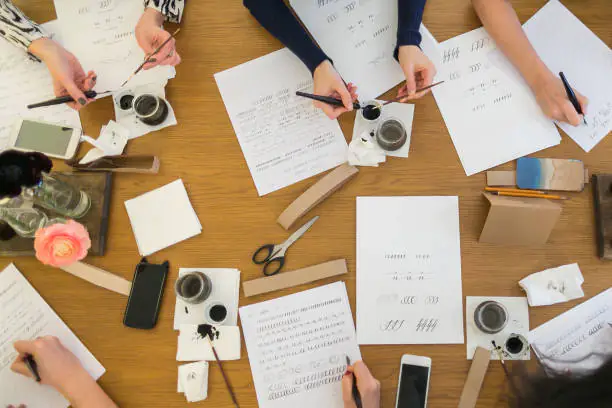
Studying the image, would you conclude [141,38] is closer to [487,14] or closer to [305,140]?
[305,140]

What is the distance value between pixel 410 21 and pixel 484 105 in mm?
242

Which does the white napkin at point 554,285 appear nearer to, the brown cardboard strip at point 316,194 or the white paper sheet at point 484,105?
the white paper sheet at point 484,105

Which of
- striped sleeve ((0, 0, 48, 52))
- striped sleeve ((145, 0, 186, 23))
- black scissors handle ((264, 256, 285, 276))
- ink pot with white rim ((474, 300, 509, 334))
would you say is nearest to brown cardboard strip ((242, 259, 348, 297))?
black scissors handle ((264, 256, 285, 276))

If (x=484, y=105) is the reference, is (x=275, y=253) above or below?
below

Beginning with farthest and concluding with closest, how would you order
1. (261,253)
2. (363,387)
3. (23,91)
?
(23,91) → (261,253) → (363,387)

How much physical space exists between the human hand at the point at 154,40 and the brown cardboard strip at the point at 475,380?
902mm

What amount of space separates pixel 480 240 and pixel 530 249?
0.34 ft

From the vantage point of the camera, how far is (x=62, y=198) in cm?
99

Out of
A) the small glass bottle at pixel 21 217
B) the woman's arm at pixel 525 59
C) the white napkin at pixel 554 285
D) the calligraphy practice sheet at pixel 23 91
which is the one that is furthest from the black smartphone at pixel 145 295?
the woman's arm at pixel 525 59

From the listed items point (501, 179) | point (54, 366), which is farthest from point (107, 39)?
point (501, 179)

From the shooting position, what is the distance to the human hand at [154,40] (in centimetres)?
105

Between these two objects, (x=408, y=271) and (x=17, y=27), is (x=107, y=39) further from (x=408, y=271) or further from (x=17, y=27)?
(x=408, y=271)

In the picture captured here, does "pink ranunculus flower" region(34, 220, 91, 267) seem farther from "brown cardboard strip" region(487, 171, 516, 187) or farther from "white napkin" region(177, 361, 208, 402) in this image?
"brown cardboard strip" region(487, 171, 516, 187)

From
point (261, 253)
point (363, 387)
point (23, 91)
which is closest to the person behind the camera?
point (363, 387)
